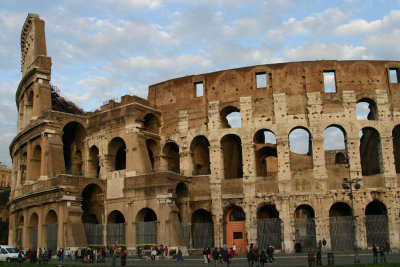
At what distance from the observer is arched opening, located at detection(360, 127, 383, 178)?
30.2m

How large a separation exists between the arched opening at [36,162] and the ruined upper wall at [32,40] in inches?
266

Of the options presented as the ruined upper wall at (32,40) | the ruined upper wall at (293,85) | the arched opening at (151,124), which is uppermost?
the ruined upper wall at (32,40)

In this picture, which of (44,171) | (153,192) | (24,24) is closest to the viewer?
(153,192)

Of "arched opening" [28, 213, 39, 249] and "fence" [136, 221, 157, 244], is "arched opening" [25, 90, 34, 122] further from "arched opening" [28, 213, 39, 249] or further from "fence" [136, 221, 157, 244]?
"fence" [136, 221, 157, 244]

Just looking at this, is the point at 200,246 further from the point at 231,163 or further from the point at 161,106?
the point at 161,106

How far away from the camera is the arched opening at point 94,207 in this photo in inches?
1245

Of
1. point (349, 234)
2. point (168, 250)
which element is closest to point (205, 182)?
point (168, 250)

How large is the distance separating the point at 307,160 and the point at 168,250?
16.5 metres

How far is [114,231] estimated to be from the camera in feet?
103

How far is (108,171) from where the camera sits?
33.4m

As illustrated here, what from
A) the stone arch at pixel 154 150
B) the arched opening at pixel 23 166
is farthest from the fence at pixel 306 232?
the arched opening at pixel 23 166

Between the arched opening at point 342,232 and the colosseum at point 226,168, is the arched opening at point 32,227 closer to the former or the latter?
the colosseum at point 226,168

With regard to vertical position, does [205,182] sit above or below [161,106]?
below

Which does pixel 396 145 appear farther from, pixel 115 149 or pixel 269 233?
pixel 115 149
